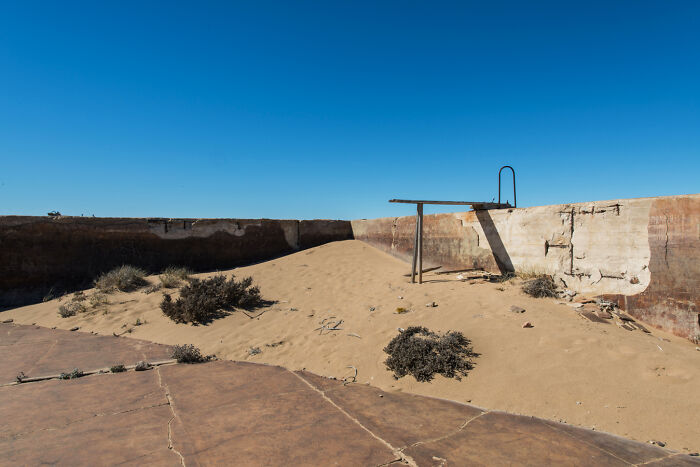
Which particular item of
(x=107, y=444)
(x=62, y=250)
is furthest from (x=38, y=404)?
(x=62, y=250)

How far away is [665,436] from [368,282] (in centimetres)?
538

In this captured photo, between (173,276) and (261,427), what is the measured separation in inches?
240

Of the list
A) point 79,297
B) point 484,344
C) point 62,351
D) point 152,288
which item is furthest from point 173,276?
point 484,344

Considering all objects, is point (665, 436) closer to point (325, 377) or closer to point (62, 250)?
point (325, 377)

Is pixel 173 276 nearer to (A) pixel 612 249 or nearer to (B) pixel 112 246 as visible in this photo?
(B) pixel 112 246

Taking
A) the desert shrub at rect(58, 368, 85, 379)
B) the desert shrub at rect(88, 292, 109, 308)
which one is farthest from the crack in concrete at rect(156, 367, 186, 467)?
the desert shrub at rect(88, 292, 109, 308)

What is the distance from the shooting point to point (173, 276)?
25.9 feet

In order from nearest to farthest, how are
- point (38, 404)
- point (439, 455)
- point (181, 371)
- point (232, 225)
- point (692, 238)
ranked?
point (439, 455)
point (38, 404)
point (181, 371)
point (692, 238)
point (232, 225)

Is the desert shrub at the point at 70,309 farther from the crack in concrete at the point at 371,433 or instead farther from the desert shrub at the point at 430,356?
the desert shrub at the point at 430,356

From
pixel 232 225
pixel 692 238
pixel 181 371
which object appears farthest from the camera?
pixel 232 225

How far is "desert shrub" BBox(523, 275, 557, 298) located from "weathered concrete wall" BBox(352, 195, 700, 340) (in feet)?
0.77

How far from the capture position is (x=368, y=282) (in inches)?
303

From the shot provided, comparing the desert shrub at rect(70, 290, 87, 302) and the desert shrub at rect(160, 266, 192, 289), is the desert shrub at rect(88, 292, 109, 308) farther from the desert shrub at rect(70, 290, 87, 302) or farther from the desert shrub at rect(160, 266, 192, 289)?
the desert shrub at rect(160, 266, 192, 289)

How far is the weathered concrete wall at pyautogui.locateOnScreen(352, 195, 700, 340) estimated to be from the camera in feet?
Answer: 14.8
